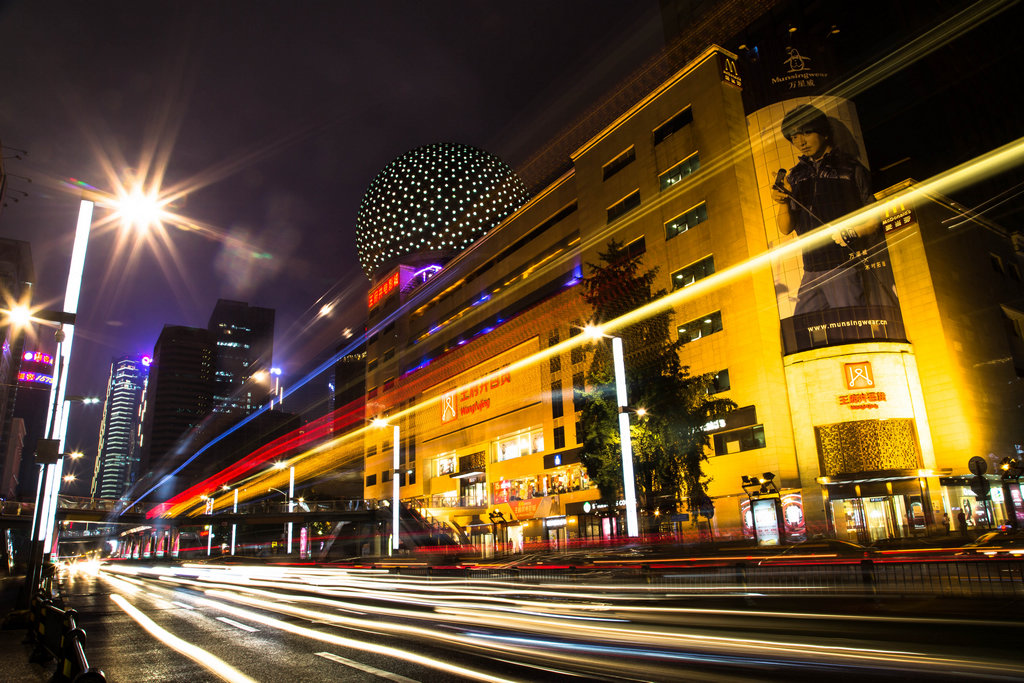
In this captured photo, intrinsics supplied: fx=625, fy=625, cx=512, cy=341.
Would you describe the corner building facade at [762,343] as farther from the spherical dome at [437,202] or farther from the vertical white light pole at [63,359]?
the spherical dome at [437,202]

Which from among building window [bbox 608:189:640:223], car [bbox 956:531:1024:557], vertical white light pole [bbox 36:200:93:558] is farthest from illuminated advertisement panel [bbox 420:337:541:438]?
vertical white light pole [bbox 36:200:93:558]

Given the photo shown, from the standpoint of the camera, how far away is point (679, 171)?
1813 inches

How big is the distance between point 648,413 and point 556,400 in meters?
21.8

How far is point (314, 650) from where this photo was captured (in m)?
10.1

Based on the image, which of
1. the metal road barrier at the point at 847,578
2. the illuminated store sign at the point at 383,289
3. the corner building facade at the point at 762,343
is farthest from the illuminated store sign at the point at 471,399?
the metal road barrier at the point at 847,578

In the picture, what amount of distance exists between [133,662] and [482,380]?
5443 cm

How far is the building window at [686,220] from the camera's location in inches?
1725

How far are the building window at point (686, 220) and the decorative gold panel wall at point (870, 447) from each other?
1641 centimetres

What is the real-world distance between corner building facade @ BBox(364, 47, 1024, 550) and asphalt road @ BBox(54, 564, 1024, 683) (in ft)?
36.6

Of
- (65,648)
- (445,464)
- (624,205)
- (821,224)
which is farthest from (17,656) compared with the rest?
(445,464)

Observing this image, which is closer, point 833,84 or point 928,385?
point 928,385

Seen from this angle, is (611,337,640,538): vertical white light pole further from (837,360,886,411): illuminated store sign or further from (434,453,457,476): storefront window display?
(434,453,457,476): storefront window display

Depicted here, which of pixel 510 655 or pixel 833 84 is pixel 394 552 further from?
pixel 833 84

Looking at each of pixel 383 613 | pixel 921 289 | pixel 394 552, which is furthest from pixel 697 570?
pixel 921 289
